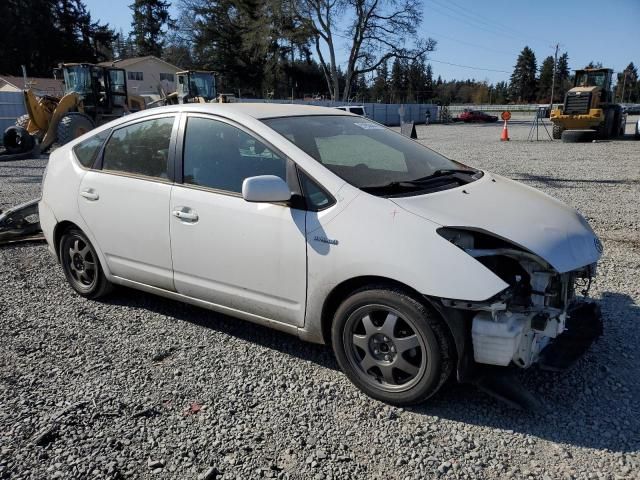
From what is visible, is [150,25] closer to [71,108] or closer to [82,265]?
[71,108]

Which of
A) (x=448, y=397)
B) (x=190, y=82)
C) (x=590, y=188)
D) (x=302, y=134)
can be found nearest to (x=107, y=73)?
(x=190, y=82)

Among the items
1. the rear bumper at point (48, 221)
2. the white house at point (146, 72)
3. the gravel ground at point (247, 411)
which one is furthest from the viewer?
the white house at point (146, 72)

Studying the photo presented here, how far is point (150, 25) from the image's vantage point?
70812 mm

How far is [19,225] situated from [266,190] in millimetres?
4846

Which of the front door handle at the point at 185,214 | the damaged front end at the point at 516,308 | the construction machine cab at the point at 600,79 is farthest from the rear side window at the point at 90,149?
the construction machine cab at the point at 600,79

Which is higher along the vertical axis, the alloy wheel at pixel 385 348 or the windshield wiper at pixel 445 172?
the windshield wiper at pixel 445 172

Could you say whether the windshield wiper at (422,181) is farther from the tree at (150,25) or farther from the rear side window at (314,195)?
the tree at (150,25)

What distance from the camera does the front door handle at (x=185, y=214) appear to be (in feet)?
11.8

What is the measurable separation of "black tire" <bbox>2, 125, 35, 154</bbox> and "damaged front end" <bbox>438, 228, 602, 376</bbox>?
17.5 m

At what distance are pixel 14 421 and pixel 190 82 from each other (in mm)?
23735

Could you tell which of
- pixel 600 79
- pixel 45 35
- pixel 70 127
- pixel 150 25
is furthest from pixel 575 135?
pixel 150 25

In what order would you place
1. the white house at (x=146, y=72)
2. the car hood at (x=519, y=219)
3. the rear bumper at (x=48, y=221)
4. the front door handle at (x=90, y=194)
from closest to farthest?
the car hood at (x=519, y=219)
the front door handle at (x=90, y=194)
the rear bumper at (x=48, y=221)
the white house at (x=146, y=72)

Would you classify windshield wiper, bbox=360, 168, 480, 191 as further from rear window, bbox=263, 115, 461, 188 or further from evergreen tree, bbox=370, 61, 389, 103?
evergreen tree, bbox=370, 61, 389, 103

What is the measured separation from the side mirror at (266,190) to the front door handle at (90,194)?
1.74 meters
